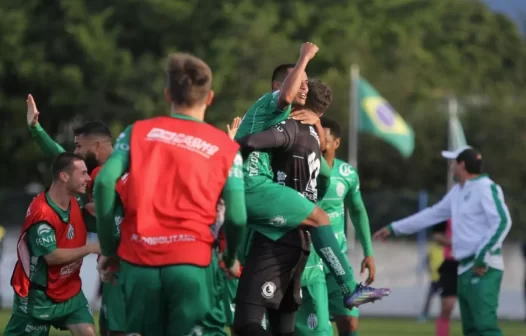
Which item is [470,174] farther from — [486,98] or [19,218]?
[486,98]

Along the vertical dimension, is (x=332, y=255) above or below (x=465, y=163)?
below

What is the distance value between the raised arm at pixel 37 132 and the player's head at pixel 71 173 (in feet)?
2.33

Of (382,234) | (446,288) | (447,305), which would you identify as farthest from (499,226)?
(447,305)

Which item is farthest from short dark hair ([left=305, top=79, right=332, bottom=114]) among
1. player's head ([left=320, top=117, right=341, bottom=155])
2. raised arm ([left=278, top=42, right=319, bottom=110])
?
player's head ([left=320, top=117, right=341, bottom=155])

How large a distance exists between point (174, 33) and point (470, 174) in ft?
130

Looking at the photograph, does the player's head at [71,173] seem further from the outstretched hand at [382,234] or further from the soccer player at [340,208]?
the outstretched hand at [382,234]

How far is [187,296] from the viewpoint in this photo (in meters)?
7.02

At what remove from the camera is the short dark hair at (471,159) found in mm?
13562

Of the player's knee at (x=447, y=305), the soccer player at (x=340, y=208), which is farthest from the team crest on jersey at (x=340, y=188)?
the player's knee at (x=447, y=305)

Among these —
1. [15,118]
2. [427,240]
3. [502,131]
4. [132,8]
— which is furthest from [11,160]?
[427,240]

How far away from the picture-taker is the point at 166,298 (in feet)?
23.1

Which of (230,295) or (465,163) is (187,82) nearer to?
(230,295)

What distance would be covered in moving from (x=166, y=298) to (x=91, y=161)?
3919 mm

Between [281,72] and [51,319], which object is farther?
[51,319]
